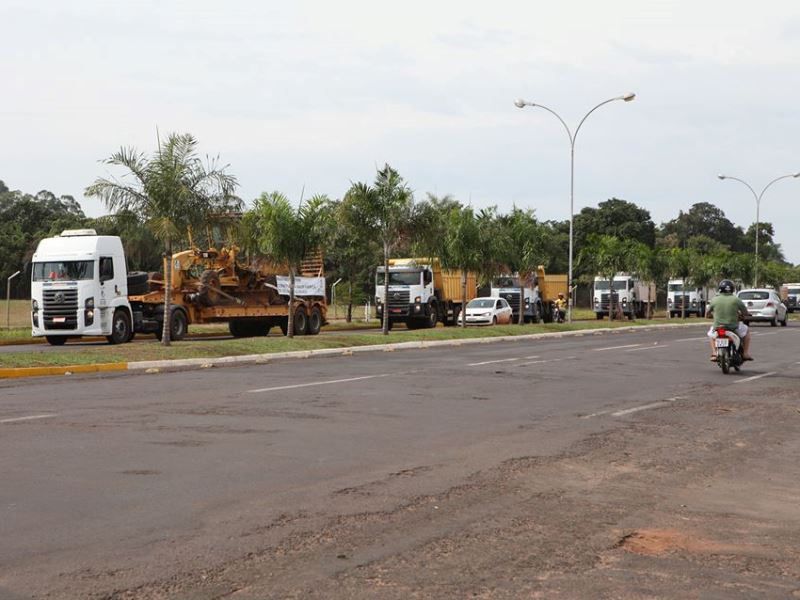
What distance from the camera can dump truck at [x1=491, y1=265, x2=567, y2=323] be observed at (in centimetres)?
5331

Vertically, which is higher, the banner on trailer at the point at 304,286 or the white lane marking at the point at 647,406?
the banner on trailer at the point at 304,286

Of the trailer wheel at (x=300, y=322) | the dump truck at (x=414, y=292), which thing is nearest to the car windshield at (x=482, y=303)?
the dump truck at (x=414, y=292)

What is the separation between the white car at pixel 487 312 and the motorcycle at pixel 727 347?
27.2 metres

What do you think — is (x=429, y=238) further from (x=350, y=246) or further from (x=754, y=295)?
(x=754, y=295)

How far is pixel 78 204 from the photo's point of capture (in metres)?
98.5

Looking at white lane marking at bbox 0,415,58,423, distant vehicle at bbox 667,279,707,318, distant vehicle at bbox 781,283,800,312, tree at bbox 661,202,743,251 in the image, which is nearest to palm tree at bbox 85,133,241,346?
white lane marking at bbox 0,415,58,423

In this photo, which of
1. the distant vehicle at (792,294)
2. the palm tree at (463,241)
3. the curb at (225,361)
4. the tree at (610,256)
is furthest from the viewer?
the distant vehicle at (792,294)

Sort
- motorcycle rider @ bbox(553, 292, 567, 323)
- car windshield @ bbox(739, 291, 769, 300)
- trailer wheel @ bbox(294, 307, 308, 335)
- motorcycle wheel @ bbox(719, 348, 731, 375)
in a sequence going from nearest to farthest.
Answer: motorcycle wheel @ bbox(719, 348, 731, 375)
trailer wheel @ bbox(294, 307, 308, 335)
car windshield @ bbox(739, 291, 769, 300)
motorcycle rider @ bbox(553, 292, 567, 323)

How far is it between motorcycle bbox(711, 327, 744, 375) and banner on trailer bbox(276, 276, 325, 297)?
70.0 feet

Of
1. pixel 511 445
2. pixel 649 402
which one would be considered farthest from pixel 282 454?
pixel 649 402

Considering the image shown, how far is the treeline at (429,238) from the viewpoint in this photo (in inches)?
1321

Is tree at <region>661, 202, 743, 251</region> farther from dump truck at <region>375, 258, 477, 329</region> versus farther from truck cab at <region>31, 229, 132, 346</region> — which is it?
truck cab at <region>31, 229, 132, 346</region>

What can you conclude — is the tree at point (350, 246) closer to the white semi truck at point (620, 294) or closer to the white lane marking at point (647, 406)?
the white semi truck at point (620, 294)

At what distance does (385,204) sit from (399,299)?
1259 centimetres
